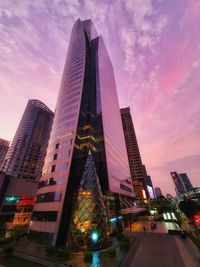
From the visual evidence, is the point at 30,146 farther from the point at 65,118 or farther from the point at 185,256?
→ the point at 185,256

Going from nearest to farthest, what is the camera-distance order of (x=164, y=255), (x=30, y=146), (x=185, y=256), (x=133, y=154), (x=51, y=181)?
(x=185, y=256), (x=164, y=255), (x=51, y=181), (x=30, y=146), (x=133, y=154)

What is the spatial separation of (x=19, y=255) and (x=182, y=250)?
23.0 metres

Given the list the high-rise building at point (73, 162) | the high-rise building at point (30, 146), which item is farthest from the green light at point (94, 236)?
the high-rise building at point (30, 146)

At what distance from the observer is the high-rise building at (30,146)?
10906 cm

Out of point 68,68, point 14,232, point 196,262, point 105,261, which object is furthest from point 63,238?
point 68,68

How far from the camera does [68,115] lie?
45.5 m

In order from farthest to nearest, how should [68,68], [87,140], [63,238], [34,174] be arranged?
[34,174] < [68,68] < [87,140] < [63,238]

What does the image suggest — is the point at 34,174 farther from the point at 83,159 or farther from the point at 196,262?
the point at 196,262

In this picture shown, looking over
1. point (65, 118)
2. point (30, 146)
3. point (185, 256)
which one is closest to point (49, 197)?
point (65, 118)

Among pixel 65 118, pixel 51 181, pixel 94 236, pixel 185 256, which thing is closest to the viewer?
pixel 185 256

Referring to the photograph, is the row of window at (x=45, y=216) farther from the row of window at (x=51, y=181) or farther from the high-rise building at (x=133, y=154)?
the high-rise building at (x=133, y=154)

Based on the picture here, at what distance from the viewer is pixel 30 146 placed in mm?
121188

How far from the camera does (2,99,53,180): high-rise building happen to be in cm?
10906

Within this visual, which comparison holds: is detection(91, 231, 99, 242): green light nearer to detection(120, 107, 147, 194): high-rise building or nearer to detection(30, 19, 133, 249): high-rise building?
detection(30, 19, 133, 249): high-rise building
